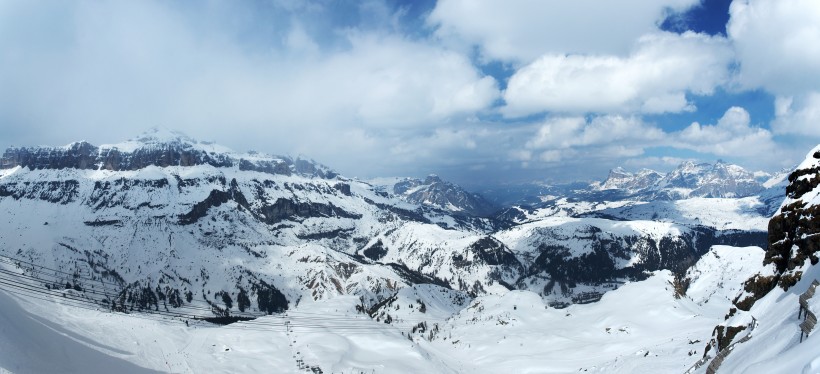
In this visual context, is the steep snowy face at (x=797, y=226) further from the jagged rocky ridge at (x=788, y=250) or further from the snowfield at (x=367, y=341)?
the snowfield at (x=367, y=341)

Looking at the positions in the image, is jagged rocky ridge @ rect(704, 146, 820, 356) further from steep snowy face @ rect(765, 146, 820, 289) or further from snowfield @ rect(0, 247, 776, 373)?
snowfield @ rect(0, 247, 776, 373)

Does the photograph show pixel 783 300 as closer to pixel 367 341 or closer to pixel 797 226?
pixel 797 226

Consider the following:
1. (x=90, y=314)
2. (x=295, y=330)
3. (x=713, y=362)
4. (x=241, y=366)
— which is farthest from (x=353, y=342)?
(x=713, y=362)

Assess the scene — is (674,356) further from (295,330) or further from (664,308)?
(295,330)

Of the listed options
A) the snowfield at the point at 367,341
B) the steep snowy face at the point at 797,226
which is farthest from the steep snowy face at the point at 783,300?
the snowfield at the point at 367,341

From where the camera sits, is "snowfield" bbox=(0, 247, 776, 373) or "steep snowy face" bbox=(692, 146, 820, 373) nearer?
"steep snowy face" bbox=(692, 146, 820, 373)

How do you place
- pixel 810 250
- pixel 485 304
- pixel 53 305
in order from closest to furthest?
pixel 810 250, pixel 53 305, pixel 485 304

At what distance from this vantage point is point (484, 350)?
4803 inches

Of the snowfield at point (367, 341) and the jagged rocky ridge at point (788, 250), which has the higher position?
the jagged rocky ridge at point (788, 250)

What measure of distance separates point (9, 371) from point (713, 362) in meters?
51.5

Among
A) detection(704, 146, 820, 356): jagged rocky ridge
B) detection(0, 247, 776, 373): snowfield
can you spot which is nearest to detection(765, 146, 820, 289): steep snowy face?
detection(704, 146, 820, 356): jagged rocky ridge

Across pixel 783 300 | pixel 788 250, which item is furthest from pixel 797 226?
pixel 783 300

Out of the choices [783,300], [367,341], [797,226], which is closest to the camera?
[783,300]

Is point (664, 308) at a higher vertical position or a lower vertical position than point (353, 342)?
A: higher
